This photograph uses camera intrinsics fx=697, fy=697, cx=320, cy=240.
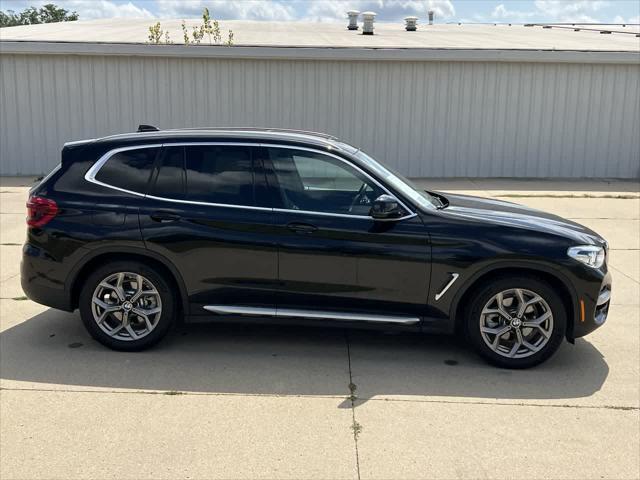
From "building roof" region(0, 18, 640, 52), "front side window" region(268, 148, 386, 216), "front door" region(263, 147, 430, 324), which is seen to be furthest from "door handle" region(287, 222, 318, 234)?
"building roof" region(0, 18, 640, 52)

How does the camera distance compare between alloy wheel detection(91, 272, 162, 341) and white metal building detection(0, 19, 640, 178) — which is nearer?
alloy wheel detection(91, 272, 162, 341)

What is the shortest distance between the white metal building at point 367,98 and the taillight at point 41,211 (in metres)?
9.51

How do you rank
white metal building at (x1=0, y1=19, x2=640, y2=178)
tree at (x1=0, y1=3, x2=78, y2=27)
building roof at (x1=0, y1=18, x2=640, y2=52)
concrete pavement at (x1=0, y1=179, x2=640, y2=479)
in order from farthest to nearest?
tree at (x1=0, y1=3, x2=78, y2=27) → building roof at (x1=0, y1=18, x2=640, y2=52) → white metal building at (x1=0, y1=19, x2=640, y2=178) → concrete pavement at (x1=0, y1=179, x2=640, y2=479)

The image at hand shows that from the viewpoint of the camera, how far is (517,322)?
521 cm

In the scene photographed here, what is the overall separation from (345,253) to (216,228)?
997 mm

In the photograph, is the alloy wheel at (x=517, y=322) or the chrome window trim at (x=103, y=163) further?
the chrome window trim at (x=103, y=163)

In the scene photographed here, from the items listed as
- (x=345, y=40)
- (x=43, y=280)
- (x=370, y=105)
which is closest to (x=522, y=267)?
(x=43, y=280)

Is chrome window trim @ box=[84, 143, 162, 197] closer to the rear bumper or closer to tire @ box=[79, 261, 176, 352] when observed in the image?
tire @ box=[79, 261, 176, 352]

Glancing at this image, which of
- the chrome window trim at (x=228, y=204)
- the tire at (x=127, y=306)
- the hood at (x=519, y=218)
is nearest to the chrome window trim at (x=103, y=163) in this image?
the chrome window trim at (x=228, y=204)

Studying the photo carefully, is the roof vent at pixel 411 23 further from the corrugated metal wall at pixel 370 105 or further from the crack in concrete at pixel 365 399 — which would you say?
the crack in concrete at pixel 365 399

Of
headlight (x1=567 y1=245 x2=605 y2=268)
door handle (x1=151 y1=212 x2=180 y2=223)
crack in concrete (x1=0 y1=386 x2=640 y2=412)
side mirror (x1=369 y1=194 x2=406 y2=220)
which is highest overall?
side mirror (x1=369 y1=194 x2=406 y2=220)

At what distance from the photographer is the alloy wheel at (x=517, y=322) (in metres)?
5.18

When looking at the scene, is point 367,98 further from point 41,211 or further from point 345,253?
point 41,211

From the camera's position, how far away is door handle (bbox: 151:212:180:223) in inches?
209
